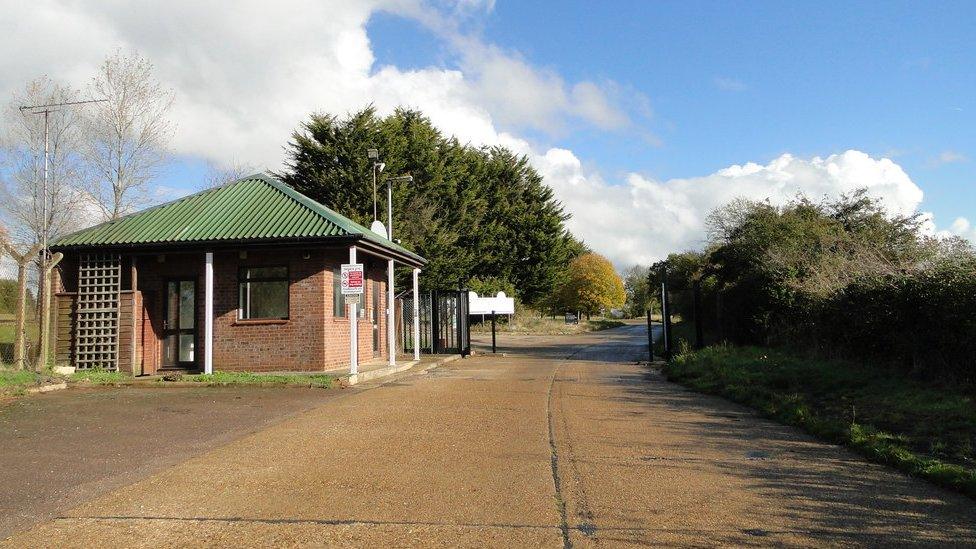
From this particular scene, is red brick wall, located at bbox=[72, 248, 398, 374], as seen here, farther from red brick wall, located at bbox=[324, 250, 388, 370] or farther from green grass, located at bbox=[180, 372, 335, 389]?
green grass, located at bbox=[180, 372, 335, 389]

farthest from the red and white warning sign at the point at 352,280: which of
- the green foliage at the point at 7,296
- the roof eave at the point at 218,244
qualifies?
the green foliage at the point at 7,296

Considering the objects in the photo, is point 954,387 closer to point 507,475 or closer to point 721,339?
point 507,475

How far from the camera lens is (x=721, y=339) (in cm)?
2130

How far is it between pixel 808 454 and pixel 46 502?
21.9 feet

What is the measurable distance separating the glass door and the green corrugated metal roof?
1380mm

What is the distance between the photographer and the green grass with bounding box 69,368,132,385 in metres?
14.0

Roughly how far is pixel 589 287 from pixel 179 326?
5762cm

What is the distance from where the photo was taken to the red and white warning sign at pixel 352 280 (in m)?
14.0

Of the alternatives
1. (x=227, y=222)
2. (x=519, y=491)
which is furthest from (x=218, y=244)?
(x=519, y=491)

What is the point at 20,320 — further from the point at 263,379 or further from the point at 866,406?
the point at 866,406

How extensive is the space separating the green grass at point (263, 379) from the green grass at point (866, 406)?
6.95 metres

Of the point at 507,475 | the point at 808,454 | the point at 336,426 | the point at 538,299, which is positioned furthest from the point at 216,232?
the point at 538,299

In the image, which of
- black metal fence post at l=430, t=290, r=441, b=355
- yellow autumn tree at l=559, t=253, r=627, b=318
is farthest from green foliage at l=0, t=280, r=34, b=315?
yellow autumn tree at l=559, t=253, r=627, b=318

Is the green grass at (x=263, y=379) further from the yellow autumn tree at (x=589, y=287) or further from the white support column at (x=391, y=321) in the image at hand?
the yellow autumn tree at (x=589, y=287)
